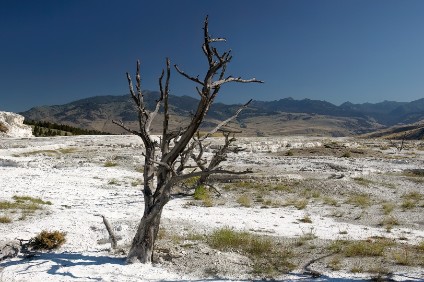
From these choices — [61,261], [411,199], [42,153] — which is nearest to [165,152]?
[61,261]

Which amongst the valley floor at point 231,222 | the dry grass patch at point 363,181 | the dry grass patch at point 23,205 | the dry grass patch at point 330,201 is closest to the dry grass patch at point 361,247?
the valley floor at point 231,222

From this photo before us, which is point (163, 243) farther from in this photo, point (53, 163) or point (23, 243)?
point (53, 163)

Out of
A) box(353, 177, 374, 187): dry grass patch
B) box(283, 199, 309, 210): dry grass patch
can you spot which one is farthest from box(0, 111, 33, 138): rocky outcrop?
box(353, 177, 374, 187): dry grass patch

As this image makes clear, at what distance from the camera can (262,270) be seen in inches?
439

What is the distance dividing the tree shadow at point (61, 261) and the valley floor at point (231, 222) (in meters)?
0.03

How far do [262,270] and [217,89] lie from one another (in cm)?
508

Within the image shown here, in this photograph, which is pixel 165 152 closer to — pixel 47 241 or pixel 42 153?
pixel 47 241

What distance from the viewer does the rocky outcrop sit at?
59.1 metres

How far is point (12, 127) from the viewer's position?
6031 cm

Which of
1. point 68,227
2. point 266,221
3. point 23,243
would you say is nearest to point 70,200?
point 68,227

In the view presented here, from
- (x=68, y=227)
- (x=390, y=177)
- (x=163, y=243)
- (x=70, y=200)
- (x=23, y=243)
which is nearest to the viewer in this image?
(x=23, y=243)

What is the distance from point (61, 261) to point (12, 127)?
55469 millimetres

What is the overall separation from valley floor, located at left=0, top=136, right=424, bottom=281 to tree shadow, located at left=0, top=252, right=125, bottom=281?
0.03 metres

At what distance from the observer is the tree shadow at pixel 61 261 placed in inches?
425
